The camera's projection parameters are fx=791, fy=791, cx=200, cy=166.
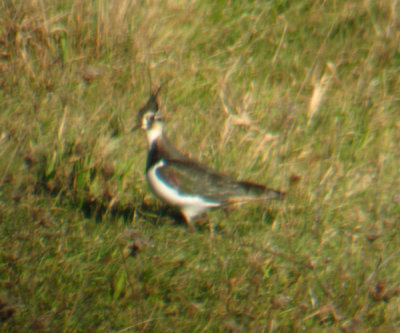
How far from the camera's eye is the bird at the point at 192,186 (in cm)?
531

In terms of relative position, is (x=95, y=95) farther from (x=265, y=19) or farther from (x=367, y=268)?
(x=367, y=268)

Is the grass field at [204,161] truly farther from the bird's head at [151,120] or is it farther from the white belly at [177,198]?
the bird's head at [151,120]

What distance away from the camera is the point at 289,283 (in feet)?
15.6

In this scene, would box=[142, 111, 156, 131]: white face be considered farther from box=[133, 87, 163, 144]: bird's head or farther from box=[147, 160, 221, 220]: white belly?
box=[147, 160, 221, 220]: white belly

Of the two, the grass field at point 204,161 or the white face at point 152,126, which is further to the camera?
the white face at point 152,126

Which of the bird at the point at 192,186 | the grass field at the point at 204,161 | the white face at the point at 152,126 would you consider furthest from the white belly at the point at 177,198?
the white face at the point at 152,126

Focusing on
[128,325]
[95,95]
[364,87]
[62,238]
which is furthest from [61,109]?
[364,87]

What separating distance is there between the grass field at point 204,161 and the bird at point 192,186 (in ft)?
0.48

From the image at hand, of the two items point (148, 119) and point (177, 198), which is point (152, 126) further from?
point (177, 198)

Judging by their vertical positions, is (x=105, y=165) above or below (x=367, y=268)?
above

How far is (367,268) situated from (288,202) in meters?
0.80

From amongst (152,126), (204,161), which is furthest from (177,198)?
(204,161)

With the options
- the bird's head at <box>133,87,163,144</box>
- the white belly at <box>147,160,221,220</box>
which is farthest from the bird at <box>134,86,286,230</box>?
the bird's head at <box>133,87,163,144</box>

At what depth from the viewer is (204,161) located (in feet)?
20.1
